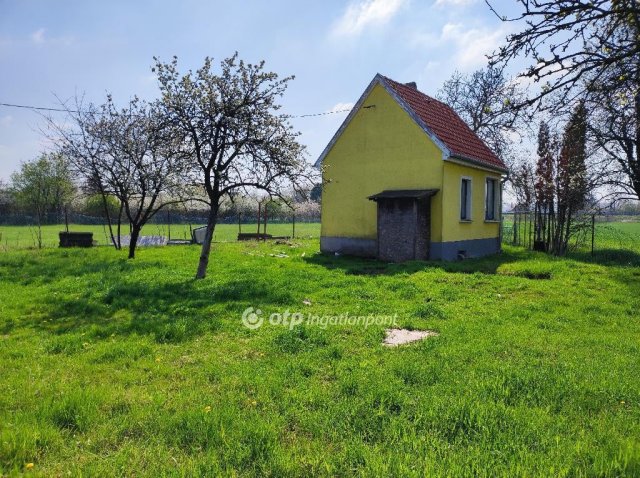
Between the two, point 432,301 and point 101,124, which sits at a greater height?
point 101,124

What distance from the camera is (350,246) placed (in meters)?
16.6

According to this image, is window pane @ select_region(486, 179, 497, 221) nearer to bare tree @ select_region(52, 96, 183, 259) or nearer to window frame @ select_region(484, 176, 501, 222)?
window frame @ select_region(484, 176, 501, 222)

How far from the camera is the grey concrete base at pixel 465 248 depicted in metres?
14.3

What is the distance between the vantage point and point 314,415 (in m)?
3.46

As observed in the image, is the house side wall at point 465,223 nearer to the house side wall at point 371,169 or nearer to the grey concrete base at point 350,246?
the house side wall at point 371,169

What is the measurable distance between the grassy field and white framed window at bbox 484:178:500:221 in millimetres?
9659

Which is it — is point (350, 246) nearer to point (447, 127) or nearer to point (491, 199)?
point (447, 127)

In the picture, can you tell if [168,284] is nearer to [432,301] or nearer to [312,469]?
[432,301]

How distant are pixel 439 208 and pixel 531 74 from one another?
10.8 metres

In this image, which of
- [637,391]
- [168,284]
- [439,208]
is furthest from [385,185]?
[637,391]

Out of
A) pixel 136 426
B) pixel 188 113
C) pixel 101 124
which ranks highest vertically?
pixel 101 124

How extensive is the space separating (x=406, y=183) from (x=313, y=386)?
11962mm

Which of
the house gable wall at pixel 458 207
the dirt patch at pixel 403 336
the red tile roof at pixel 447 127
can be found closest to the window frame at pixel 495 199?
the house gable wall at pixel 458 207

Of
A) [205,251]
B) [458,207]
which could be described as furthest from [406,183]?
[205,251]
